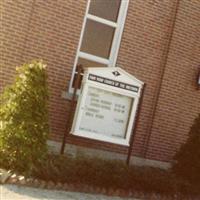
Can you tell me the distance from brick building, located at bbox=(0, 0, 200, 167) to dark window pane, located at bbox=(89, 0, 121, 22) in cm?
2

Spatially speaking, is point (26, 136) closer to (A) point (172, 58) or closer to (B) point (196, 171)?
(B) point (196, 171)

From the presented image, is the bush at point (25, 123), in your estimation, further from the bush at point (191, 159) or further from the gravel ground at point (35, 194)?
the bush at point (191, 159)

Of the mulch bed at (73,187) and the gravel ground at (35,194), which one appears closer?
the gravel ground at (35,194)

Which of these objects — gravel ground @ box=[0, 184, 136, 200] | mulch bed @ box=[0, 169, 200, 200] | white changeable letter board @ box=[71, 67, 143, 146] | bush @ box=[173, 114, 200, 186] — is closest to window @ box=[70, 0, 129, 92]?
white changeable letter board @ box=[71, 67, 143, 146]

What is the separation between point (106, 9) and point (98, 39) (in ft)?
2.28

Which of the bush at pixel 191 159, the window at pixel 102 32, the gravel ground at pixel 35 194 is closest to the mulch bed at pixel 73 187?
the gravel ground at pixel 35 194

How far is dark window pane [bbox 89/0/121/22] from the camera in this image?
946 cm

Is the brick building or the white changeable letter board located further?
the brick building

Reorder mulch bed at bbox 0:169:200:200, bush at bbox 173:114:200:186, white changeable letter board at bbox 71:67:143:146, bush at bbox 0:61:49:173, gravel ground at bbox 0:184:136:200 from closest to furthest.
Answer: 1. gravel ground at bbox 0:184:136:200
2. mulch bed at bbox 0:169:200:200
3. bush at bbox 0:61:49:173
4. white changeable letter board at bbox 71:67:143:146
5. bush at bbox 173:114:200:186

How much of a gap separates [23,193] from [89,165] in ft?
5.13

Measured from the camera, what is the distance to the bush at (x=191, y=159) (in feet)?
27.7

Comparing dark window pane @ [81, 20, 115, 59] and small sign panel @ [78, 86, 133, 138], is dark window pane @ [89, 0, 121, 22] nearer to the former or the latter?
dark window pane @ [81, 20, 115, 59]

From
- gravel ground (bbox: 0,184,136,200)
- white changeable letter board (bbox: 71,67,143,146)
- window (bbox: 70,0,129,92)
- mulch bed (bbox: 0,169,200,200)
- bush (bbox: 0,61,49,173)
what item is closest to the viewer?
gravel ground (bbox: 0,184,136,200)

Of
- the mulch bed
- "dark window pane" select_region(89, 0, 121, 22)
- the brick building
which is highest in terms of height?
"dark window pane" select_region(89, 0, 121, 22)
